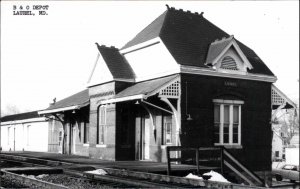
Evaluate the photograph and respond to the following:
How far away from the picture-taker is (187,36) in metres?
20.2

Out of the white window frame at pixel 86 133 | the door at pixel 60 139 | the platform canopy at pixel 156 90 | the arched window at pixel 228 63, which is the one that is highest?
the arched window at pixel 228 63

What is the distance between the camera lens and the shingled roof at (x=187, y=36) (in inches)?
733

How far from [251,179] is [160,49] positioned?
6654 millimetres

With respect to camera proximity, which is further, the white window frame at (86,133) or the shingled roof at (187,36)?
the white window frame at (86,133)

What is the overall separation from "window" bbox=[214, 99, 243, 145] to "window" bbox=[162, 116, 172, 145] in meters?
1.95

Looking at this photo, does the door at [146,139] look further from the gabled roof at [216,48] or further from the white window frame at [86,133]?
the white window frame at [86,133]

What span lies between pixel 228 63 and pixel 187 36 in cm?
248

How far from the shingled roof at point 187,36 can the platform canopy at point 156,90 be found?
3.29 ft

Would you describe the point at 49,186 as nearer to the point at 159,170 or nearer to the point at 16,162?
the point at 159,170

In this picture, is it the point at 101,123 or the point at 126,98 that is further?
the point at 101,123

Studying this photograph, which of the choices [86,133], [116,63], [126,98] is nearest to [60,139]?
[86,133]

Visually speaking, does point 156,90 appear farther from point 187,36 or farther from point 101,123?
point 101,123

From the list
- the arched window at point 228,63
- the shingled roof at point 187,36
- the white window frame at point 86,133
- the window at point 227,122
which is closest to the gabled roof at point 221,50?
the shingled roof at point 187,36

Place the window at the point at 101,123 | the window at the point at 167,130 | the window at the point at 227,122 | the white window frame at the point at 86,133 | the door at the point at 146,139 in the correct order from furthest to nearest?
1. the white window frame at the point at 86,133
2. the window at the point at 101,123
3. the door at the point at 146,139
4. the window at the point at 227,122
5. the window at the point at 167,130
